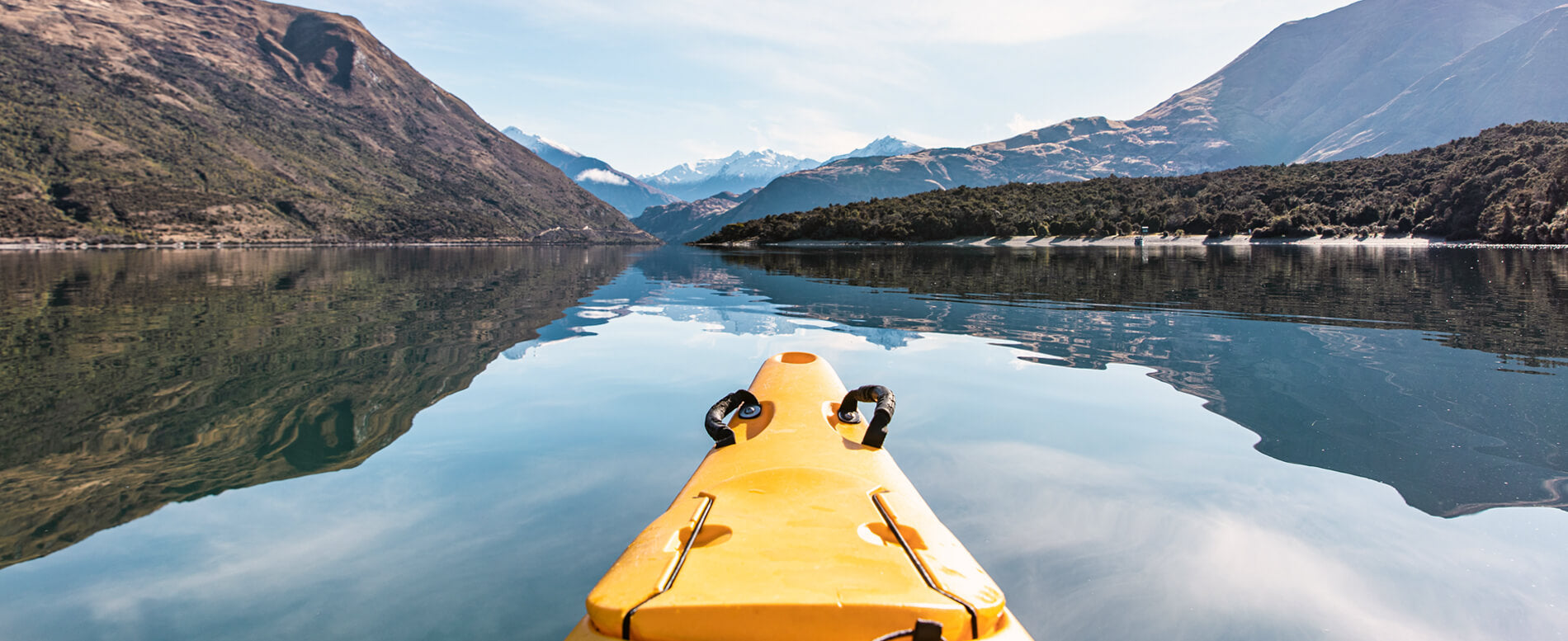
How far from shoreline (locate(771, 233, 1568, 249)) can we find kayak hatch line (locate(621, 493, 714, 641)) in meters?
96.8

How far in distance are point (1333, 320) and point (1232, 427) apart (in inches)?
538

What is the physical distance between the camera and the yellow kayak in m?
3.23

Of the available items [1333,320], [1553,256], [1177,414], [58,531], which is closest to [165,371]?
[58,531]

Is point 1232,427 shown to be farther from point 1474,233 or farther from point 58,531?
point 1474,233

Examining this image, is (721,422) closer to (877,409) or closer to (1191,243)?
(877,409)

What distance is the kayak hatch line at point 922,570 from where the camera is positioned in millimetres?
3365

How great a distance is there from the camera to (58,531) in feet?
22.5

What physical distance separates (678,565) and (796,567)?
67 cm

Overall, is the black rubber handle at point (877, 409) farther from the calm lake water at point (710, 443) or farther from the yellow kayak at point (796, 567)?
the calm lake water at point (710, 443)

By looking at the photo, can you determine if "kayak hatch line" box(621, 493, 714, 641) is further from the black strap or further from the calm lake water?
the black strap

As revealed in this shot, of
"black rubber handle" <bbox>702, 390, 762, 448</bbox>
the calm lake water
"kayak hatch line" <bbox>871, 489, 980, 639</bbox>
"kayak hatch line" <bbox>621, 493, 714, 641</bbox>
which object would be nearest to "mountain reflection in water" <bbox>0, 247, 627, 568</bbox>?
the calm lake water

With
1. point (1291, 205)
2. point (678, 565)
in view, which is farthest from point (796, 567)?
point (1291, 205)

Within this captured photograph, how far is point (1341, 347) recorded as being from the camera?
15.6 meters

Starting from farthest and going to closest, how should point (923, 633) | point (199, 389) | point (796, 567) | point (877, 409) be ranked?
point (199, 389)
point (877, 409)
point (796, 567)
point (923, 633)
